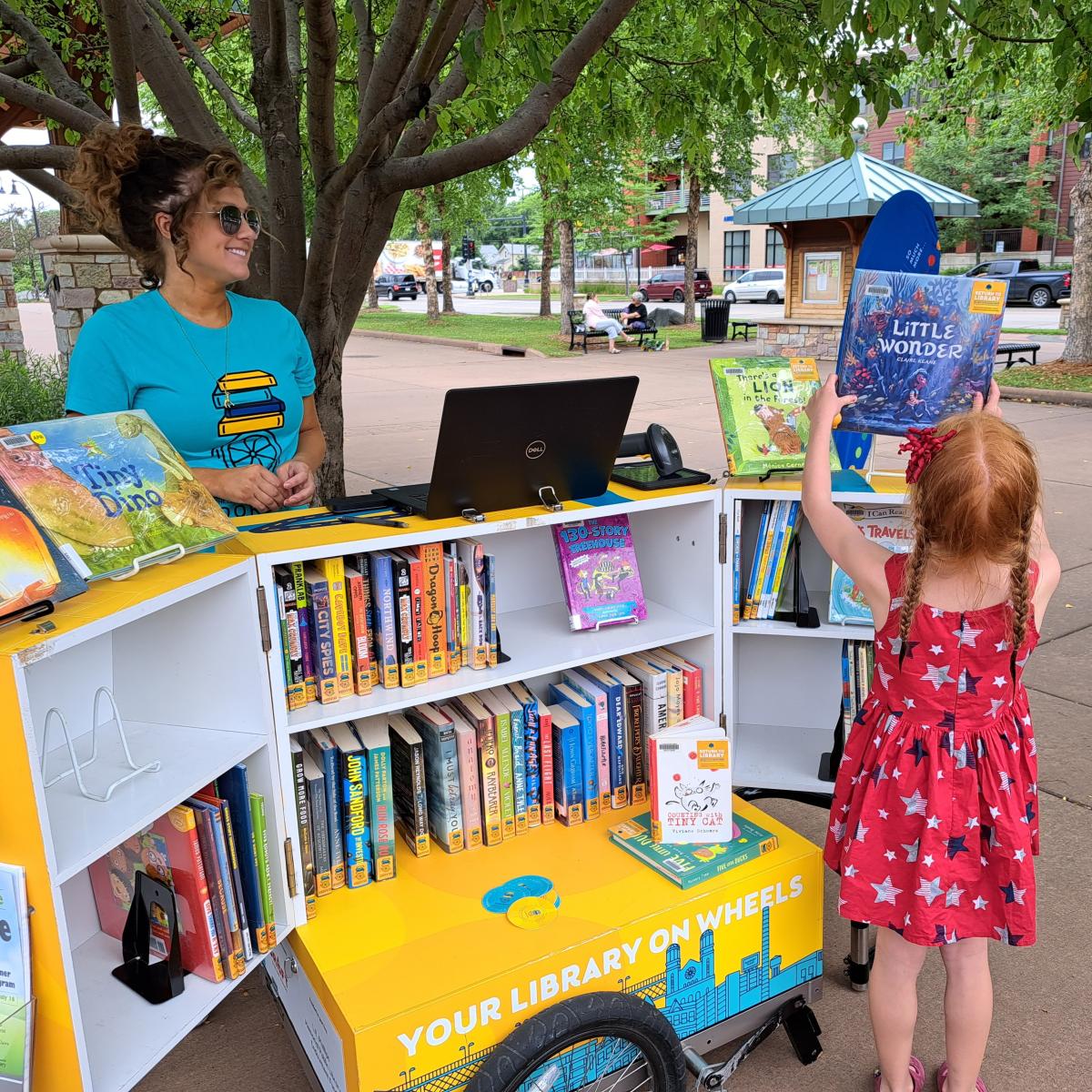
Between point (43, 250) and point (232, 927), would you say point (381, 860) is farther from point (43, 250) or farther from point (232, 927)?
point (43, 250)

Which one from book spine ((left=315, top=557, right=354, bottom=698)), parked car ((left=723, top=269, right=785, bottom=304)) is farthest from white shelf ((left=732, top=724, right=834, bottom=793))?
parked car ((left=723, top=269, right=785, bottom=304))

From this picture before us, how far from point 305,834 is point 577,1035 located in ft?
2.49

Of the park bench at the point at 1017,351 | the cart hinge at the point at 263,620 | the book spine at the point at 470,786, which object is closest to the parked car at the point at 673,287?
the park bench at the point at 1017,351

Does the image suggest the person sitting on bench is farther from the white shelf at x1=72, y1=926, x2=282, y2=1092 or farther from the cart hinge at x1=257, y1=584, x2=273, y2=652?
the white shelf at x1=72, y1=926, x2=282, y2=1092

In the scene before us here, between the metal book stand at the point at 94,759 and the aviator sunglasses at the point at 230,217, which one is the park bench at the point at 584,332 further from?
the metal book stand at the point at 94,759

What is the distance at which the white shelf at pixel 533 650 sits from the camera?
2305 millimetres

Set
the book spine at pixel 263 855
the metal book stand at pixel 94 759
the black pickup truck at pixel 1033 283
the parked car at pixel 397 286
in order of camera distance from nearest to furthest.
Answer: the metal book stand at pixel 94 759 → the book spine at pixel 263 855 → the black pickup truck at pixel 1033 283 → the parked car at pixel 397 286


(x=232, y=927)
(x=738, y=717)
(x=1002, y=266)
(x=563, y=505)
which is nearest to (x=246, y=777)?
(x=232, y=927)

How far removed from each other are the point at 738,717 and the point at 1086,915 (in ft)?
3.91

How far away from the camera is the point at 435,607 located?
244 centimetres

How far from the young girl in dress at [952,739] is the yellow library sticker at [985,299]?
446 millimetres

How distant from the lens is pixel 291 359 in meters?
2.88

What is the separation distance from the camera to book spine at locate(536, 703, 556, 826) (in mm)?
2670

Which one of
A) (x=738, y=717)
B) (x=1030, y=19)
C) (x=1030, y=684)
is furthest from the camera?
(x=1030, y=19)
